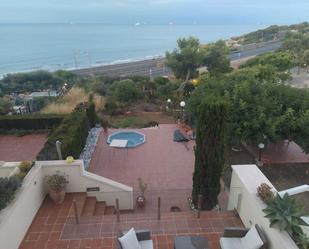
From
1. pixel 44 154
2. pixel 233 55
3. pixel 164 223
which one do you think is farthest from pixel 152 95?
pixel 233 55

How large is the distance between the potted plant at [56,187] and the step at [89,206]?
29.8 inches

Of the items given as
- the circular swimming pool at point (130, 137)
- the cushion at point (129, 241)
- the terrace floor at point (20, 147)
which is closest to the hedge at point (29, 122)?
the terrace floor at point (20, 147)

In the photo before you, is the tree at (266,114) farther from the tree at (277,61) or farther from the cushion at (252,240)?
the tree at (277,61)

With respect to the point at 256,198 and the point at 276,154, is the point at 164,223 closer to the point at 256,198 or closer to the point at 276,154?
the point at 256,198

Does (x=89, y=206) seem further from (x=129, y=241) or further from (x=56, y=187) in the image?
(x=129, y=241)

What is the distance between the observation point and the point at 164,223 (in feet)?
25.7

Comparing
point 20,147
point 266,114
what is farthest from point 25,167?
point 266,114

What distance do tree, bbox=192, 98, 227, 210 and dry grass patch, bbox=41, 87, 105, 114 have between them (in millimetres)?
14935

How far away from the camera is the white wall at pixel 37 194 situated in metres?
6.38

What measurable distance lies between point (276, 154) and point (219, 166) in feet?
23.6

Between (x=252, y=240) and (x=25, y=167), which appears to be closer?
(x=252, y=240)

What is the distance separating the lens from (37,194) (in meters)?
8.15

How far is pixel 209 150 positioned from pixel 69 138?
616cm

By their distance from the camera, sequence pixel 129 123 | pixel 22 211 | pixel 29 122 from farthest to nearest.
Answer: pixel 129 123
pixel 29 122
pixel 22 211
